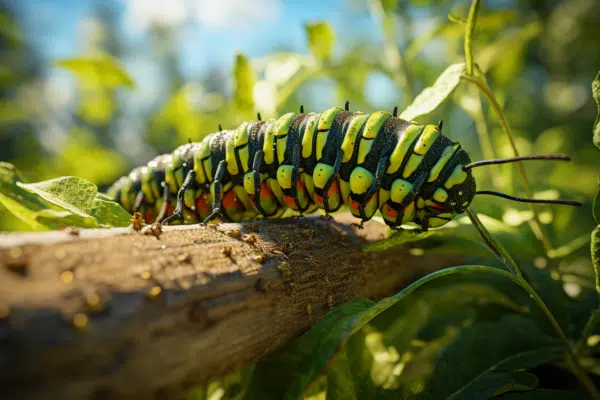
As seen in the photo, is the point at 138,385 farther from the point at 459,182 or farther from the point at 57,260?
the point at 459,182

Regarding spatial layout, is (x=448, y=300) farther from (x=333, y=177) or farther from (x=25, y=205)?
(x=25, y=205)

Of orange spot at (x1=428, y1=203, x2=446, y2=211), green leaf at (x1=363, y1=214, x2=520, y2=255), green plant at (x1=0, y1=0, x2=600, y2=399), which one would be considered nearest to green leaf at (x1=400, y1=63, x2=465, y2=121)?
green plant at (x1=0, y1=0, x2=600, y2=399)

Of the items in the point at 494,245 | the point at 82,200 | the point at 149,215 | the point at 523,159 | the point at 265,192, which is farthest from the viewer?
Result: the point at 149,215

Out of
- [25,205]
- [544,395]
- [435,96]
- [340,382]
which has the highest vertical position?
[435,96]

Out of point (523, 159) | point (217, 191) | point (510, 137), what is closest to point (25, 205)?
point (217, 191)

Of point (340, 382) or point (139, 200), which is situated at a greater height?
point (139, 200)

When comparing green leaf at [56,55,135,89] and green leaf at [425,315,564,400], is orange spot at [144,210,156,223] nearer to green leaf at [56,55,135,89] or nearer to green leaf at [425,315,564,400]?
green leaf at [56,55,135,89]

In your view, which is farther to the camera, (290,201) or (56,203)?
(290,201)

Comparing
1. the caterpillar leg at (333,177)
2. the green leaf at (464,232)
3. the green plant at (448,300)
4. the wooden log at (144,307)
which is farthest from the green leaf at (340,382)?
the caterpillar leg at (333,177)
